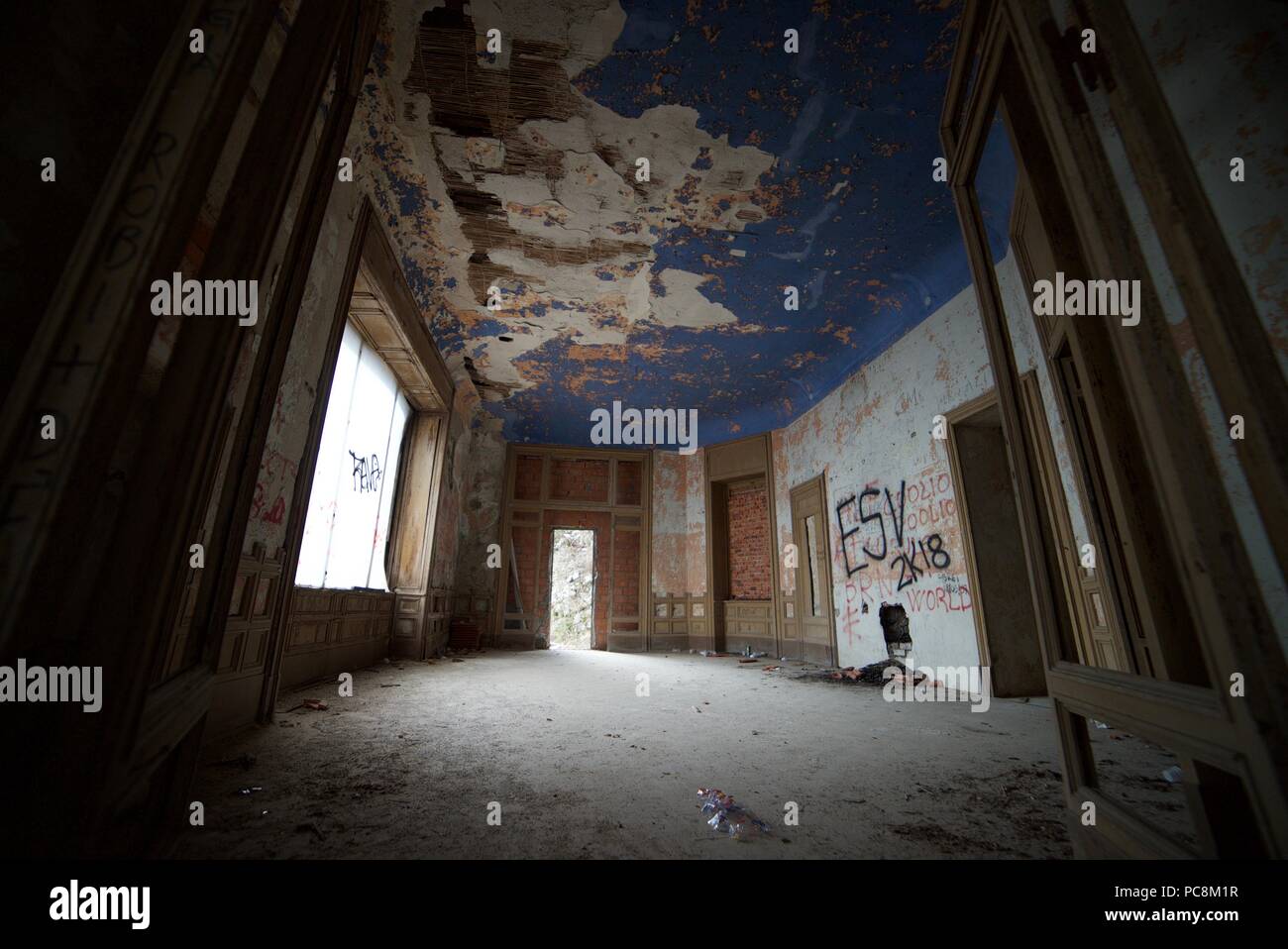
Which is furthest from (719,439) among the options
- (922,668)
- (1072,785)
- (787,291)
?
(1072,785)

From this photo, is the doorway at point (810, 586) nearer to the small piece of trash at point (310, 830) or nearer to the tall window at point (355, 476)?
the tall window at point (355, 476)

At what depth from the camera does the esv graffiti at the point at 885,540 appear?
17.0 ft

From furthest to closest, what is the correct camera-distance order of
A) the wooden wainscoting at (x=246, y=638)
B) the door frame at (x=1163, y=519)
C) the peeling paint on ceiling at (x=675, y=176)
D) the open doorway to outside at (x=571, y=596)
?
the open doorway to outside at (x=571, y=596) → the peeling paint on ceiling at (x=675, y=176) → the wooden wainscoting at (x=246, y=638) → the door frame at (x=1163, y=519)

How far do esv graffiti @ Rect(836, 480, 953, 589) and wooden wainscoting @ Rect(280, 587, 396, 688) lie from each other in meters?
5.61

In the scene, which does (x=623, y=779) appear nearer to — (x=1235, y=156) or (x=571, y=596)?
(x=1235, y=156)

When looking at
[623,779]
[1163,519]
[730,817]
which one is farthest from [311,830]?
[1163,519]

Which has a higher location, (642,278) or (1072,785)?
(642,278)

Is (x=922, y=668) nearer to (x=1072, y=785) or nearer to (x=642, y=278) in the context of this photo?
(x=1072, y=785)

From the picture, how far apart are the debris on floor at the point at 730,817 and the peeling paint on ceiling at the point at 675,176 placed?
4.37 metres

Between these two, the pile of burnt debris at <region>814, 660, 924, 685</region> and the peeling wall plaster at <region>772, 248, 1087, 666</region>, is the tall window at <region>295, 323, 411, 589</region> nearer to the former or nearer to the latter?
the pile of burnt debris at <region>814, 660, 924, 685</region>

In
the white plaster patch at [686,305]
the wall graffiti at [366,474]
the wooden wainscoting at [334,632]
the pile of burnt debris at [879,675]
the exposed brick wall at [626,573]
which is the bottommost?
the pile of burnt debris at [879,675]

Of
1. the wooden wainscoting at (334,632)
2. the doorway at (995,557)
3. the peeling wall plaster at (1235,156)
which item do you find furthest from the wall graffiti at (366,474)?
the doorway at (995,557)
